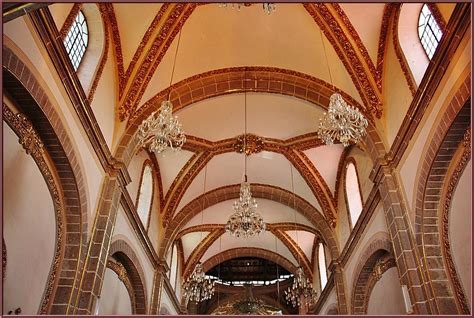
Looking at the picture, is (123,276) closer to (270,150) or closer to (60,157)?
(60,157)

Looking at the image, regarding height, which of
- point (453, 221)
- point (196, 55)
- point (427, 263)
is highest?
point (196, 55)

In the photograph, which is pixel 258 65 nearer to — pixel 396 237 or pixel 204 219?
pixel 396 237

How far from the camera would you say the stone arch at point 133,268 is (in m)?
10.1


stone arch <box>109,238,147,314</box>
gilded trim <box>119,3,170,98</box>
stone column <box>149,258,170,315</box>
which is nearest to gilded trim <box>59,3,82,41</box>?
gilded trim <box>119,3,170,98</box>

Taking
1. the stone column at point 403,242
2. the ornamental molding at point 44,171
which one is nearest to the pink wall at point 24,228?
the ornamental molding at point 44,171

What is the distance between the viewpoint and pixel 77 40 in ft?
27.5

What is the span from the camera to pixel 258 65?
35.9 feet

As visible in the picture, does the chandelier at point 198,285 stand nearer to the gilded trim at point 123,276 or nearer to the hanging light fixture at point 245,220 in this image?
the gilded trim at point 123,276

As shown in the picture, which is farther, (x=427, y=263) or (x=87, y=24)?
(x=87, y=24)

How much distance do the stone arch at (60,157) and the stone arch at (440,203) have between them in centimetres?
581

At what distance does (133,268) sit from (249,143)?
455 centimetres

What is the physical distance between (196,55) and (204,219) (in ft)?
25.1

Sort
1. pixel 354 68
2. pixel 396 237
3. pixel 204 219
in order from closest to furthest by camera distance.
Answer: pixel 396 237 < pixel 354 68 < pixel 204 219

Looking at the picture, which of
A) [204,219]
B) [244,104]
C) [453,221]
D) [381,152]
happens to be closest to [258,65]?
[244,104]
